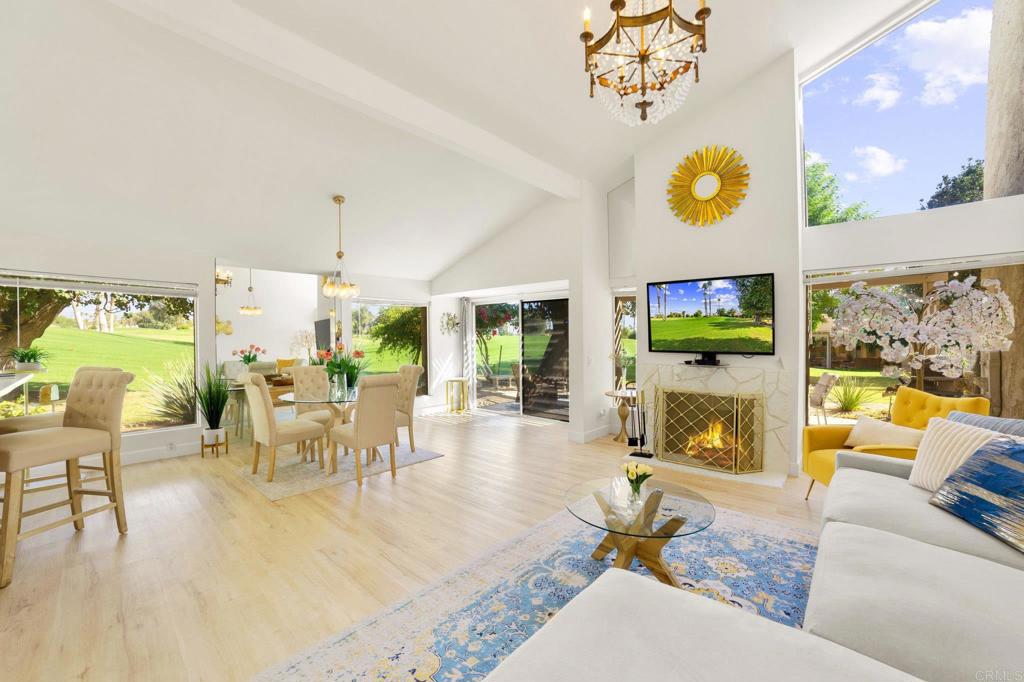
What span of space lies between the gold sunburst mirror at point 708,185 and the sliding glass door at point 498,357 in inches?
132

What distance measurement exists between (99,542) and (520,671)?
3290mm

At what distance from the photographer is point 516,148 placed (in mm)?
4594

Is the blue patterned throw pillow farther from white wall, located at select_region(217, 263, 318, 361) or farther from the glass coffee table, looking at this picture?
white wall, located at select_region(217, 263, 318, 361)

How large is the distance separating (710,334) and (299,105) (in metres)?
4.34

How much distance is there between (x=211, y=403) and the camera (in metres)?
5.05

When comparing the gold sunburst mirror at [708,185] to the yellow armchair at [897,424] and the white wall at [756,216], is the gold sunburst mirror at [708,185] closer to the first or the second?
the white wall at [756,216]

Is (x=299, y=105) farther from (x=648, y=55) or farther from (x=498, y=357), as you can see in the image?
(x=498, y=357)

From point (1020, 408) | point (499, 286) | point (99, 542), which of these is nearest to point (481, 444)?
point (499, 286)

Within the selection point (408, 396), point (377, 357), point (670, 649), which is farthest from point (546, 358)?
point (670, 649)

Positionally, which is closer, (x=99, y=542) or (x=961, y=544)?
(x=961, y=544)

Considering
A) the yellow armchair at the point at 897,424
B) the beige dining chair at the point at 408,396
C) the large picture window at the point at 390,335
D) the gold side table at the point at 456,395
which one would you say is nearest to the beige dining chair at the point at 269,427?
the beige dining chair at the point at 408,396

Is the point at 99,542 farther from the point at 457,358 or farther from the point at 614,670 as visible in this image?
the point at 457,358

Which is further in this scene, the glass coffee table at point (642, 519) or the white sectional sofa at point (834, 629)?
the glass coffee table at point (642, 519)

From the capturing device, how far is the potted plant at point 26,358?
4039 mm
